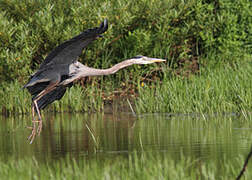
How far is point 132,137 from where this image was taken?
805 centimetres

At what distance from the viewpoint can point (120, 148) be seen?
711 centimetres

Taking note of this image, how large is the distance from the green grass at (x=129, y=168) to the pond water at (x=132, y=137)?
1.28 feet

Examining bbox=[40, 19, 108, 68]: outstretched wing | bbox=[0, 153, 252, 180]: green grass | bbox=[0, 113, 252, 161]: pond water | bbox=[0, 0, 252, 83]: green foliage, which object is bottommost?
bbox=[0, 153, 252, 180]: green grass

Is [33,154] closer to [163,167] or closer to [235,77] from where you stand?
[163,167]

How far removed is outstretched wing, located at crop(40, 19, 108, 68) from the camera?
7953 millimetres

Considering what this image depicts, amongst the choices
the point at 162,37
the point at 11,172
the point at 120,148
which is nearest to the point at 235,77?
the point at 162,37

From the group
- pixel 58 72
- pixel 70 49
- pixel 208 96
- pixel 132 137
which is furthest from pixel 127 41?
pixel 132 137

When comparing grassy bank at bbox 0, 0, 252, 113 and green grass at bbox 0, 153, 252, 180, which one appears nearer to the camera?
green grass at bbox 0, 153, 252, 180

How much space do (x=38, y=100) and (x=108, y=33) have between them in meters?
4.03

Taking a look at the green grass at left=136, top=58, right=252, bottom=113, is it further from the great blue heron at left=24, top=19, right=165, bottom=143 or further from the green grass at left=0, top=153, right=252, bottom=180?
the green grass at left=0, top=153, right=252, bottom=180

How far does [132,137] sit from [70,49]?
67.8 inches

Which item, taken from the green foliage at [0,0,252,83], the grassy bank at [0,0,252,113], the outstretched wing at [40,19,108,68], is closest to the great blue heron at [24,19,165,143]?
the outstretched wing at [40,19,108,68]

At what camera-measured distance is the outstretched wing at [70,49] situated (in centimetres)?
795

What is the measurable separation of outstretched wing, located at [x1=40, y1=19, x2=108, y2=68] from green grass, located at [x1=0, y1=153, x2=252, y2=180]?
7.25 ft
